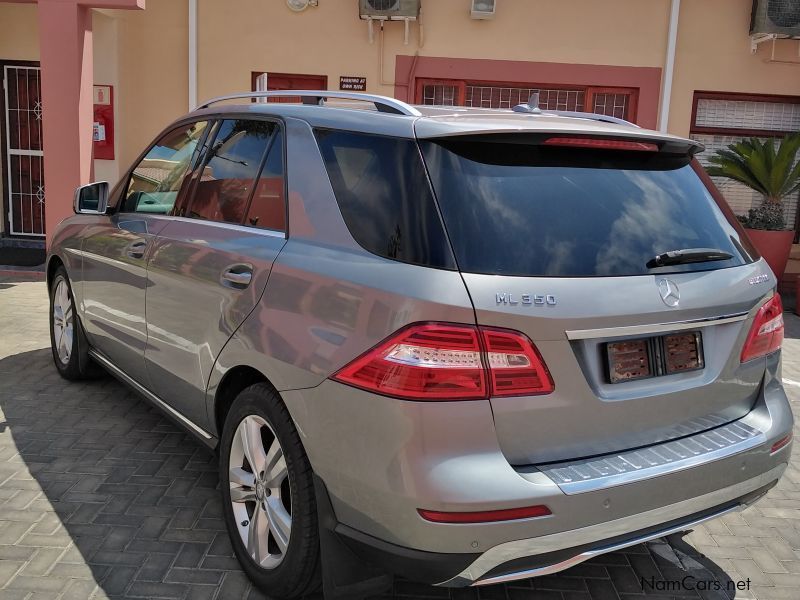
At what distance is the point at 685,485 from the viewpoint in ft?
8.16

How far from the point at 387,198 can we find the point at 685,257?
3.44 ft

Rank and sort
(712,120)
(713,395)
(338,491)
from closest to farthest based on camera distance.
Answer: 1. (338,491)
2. (713,395)
3. (712,120)

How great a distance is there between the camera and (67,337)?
205 inches

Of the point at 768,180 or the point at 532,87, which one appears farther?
the point at 532,87

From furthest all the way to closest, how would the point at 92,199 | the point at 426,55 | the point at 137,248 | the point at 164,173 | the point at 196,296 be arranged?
the point at 426,55 → the point at 92,199 → the point at 164,173 → the point at 137,248 → the point at 196,296

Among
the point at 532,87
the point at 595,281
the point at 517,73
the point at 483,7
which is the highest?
the point at 483,7

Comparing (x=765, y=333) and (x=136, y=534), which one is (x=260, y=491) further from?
(x=765, y=333)

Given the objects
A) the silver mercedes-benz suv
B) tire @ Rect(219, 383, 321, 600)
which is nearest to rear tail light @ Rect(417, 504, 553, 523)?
the silver mercedes-benz suv

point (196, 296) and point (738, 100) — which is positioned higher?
point (738, 100)

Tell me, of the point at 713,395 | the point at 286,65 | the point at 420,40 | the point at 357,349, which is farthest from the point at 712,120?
the point at 357,349

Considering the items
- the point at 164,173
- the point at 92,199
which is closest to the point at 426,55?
the point at 92,199

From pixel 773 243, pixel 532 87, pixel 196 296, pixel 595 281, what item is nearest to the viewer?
pixel 595 281

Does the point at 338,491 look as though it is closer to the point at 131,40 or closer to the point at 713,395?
the point at 713,395

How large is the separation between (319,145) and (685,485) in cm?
173
